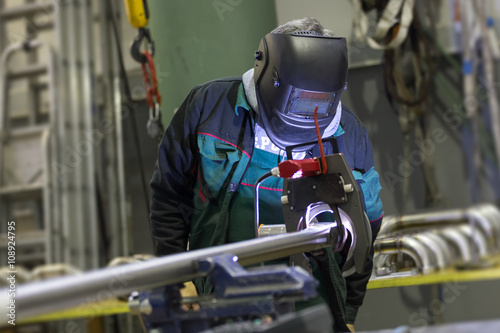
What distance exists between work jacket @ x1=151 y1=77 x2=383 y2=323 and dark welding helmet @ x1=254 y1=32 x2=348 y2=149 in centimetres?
9

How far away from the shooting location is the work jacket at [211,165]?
3.10 feet

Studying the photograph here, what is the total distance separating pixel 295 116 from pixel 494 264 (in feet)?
1.10

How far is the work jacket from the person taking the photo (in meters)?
0.94

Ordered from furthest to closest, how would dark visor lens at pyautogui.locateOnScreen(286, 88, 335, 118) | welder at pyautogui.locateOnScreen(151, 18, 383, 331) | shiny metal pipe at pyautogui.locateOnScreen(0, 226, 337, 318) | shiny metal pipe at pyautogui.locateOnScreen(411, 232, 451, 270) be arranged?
welder at pyautogui.locateOnScreen(151, 18, 383, 331), dark visor lens at pyautogui.locateOnScreen(286, 88, 335, 118), shiny metal pipe at pyautogui.locateOnScreen(411, 232, 451, 270), shiny metal pipe at pyautogui.locateOnScreen(0, 226, 337, 318)

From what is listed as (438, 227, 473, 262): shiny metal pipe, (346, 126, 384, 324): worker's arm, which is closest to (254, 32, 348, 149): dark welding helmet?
(346, 126, 384, 324): worker's arm

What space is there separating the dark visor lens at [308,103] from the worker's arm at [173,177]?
22cm

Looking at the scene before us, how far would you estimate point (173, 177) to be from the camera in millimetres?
964

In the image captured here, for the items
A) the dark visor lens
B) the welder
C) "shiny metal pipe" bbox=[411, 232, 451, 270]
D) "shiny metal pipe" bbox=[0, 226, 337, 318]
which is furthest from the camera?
the welder

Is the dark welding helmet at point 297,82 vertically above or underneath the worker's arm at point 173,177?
above

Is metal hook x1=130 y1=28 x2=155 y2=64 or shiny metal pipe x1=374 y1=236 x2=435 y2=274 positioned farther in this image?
metal hook x1=130 y1=28 x2=155 y2=64

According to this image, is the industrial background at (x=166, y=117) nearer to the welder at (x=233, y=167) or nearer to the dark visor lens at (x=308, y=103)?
the welder at (x=233, y=167)

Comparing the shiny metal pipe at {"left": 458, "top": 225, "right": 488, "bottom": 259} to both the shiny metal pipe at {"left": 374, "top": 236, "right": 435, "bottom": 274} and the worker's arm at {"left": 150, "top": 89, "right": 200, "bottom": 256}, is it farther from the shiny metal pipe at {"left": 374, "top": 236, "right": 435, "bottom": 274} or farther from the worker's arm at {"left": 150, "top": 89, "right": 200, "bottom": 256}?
the worker's arm at {"left": 150, "top": 89, "right": 200, "bottom": 256}

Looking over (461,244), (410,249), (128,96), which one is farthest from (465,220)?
(128,96)

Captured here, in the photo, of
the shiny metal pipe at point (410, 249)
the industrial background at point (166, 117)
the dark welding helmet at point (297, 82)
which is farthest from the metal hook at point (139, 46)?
the shiny metal pipe at point (410, 249)
